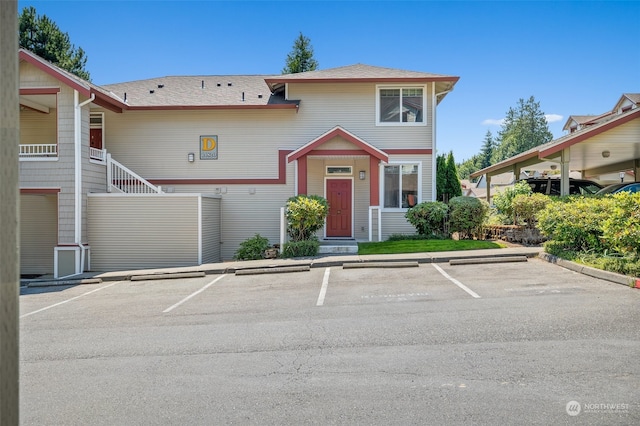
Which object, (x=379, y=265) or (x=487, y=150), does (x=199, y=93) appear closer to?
(x=379, y=265)

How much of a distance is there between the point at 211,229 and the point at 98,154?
4783 millimetres

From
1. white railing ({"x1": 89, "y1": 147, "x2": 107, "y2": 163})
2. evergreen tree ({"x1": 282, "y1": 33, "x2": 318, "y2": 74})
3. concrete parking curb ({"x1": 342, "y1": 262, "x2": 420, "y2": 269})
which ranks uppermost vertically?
evergreen tree ({"x1": 282, "y1": 33, "x2": 318, "y2": 74})

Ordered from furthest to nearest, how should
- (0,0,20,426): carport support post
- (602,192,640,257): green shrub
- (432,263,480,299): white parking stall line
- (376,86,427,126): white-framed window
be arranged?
(376,86,427,126): white-framed window < (602,192,640,257): green shrub < (432,263,480,299): white parking stall line < (0,0,20,426): carport support post

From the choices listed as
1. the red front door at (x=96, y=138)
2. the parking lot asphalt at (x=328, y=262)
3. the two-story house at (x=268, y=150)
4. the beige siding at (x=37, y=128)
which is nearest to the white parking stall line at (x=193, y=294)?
the parking lot asphalt at (x=328, y=262)

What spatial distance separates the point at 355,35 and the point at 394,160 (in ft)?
32.7

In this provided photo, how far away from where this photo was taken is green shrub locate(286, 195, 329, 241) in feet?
47.4

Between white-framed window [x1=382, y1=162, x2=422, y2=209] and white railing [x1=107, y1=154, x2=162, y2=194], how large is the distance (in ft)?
27.0

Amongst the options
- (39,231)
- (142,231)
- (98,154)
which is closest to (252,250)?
(142,231)

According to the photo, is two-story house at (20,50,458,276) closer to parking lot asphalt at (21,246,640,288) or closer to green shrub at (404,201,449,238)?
green shrub at (404,201,449,238)

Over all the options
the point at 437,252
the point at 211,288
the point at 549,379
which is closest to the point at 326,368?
the point at 549,379

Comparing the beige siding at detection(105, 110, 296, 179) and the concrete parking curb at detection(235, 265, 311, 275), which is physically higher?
the beige siding at detection(105, 110, 296, 179)

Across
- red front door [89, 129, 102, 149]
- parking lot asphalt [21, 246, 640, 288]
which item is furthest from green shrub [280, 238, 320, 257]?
red front door [89, 129, 102, 149]

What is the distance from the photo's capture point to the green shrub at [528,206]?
14.2 meters

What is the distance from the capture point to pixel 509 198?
15.6 meters
